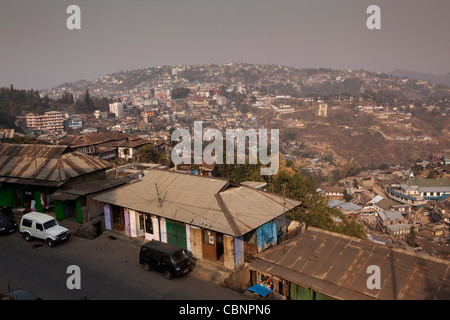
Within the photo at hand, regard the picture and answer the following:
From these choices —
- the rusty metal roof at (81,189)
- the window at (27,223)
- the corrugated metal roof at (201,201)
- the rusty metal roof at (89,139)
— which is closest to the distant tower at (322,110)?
the rusty metal roof at (89,139)

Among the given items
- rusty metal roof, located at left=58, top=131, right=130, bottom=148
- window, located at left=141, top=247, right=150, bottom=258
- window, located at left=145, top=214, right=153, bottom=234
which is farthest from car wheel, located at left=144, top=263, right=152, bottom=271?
rusty metal roof, located at left=58, top=131, right=130, bottom=148

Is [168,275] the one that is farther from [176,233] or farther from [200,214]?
[200,214]

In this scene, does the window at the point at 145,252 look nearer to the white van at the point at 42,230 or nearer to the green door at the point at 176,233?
the green door at the point at 176,233

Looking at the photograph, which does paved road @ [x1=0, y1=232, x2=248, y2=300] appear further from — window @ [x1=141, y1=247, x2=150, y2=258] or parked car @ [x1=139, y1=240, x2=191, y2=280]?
window @ [x1=141, y1=247, x2=150, y2=258]

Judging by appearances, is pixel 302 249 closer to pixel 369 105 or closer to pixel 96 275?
pixel 96 275
